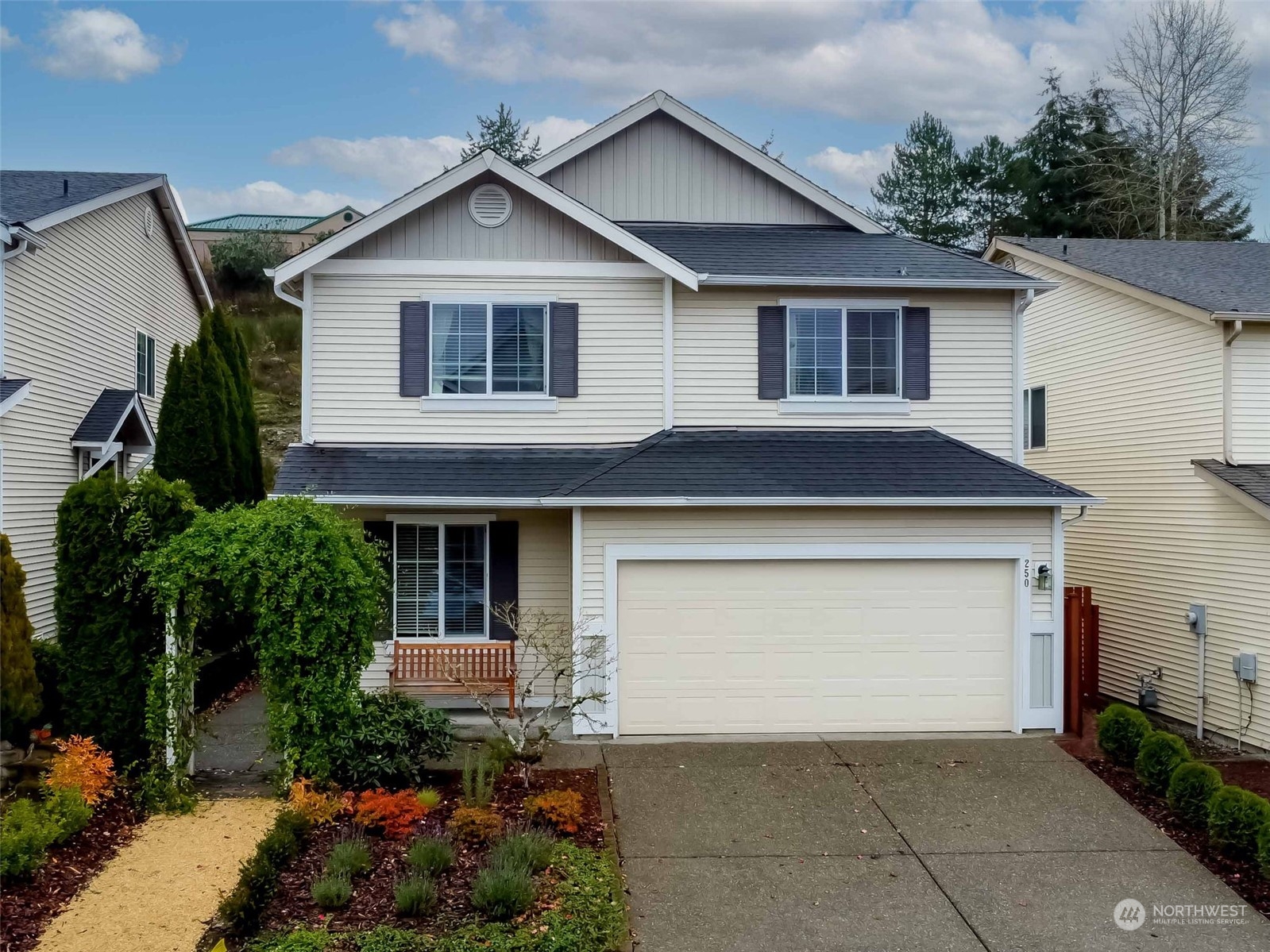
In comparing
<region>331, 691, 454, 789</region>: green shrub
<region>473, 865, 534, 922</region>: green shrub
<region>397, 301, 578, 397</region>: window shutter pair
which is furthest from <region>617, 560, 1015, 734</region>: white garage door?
<region>473, 865, 534, 922</region>: green shrub

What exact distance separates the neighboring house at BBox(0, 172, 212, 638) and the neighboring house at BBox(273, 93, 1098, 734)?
4844mm

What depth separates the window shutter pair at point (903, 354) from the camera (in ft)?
40.8

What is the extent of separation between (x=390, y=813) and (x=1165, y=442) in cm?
1081

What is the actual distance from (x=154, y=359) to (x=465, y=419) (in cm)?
1090

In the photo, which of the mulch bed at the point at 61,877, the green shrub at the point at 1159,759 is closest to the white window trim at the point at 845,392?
the green shrub at the point at 1159,759

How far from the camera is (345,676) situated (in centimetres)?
866

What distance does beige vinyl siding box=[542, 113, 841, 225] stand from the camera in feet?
46.1

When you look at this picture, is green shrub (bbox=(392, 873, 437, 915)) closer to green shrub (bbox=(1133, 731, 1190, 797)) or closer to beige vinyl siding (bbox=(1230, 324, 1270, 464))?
green shrub (bbox=(1133, 731, 1190, 797))

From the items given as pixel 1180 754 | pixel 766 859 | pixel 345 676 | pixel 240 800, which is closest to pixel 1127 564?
pixel 1180 754

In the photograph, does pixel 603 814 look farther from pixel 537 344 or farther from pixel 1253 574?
pixel 1253 574

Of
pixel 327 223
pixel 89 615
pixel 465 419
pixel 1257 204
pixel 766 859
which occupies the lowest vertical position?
pixel 766 859

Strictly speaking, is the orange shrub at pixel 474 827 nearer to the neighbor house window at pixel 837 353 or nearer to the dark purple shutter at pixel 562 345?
the dark purple shutter at pixel 562 345

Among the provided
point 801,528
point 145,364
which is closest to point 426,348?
point 801,528

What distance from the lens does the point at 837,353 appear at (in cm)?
1256
